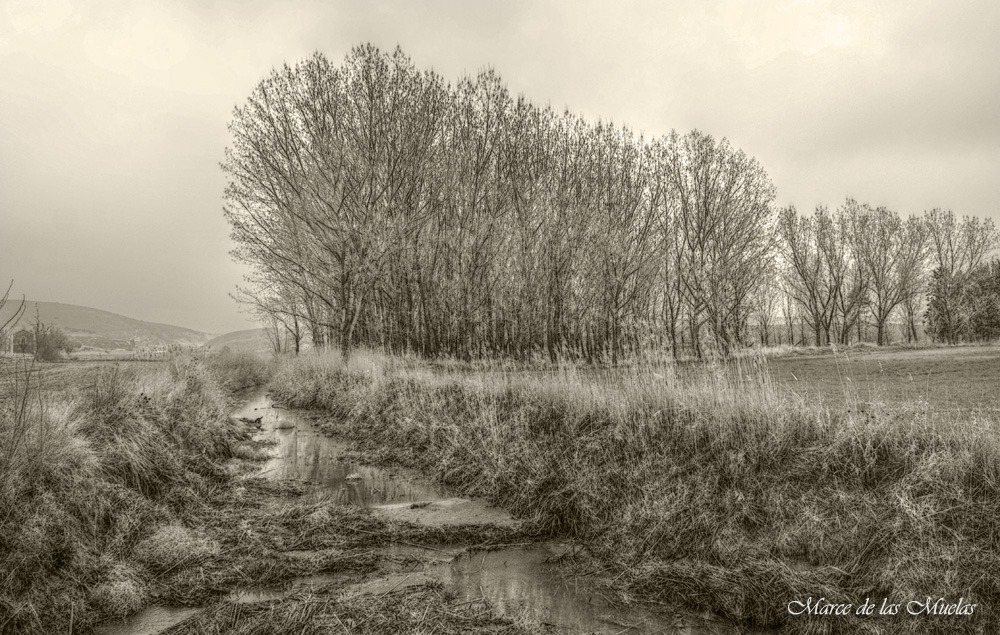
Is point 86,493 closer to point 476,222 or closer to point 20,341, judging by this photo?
point 20,341

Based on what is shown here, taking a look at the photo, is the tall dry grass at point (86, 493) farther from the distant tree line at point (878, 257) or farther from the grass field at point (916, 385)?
the distant tree line at point (878, 257)

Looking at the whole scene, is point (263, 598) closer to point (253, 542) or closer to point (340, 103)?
point (253, 542)

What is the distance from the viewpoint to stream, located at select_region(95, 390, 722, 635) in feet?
15.1

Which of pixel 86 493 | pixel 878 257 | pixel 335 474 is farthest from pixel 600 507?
pixel 878 257

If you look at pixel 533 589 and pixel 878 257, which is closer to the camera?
pixel 533 589

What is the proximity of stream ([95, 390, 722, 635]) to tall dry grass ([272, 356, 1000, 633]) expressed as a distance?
0.40 metres

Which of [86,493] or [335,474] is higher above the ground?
[86,493]

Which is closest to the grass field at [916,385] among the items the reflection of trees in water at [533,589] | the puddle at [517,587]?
the puddle at [517,587]

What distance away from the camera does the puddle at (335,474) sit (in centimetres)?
802

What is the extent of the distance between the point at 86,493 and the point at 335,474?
394 cm

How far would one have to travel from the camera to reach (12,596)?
170 inches

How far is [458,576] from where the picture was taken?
5.47m

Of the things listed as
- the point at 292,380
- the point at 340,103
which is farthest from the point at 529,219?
the point at 292,380

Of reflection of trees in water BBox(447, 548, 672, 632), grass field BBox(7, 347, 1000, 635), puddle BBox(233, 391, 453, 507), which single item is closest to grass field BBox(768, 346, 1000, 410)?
grass field BBox(7, 347, 1000, 635)
